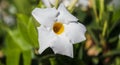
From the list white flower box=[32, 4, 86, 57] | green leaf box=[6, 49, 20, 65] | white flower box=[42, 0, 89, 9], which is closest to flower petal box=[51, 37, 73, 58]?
white flower box=[32, 4, 86, 57]

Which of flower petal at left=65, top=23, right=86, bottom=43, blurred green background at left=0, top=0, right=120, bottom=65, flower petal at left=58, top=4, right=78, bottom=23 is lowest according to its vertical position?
blurred green background at left=0, top=0, right=120, bottom=65

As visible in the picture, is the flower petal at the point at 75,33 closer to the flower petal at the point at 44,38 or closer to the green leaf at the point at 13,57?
the flower petal at the point at 44,38

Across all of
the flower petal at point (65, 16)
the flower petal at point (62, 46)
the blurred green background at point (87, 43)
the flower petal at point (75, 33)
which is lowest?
the blurred green background at point (87, 43)

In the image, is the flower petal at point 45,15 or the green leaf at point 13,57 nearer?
the flower petal at point 45,15

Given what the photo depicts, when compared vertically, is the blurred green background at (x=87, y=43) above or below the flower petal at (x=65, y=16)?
below

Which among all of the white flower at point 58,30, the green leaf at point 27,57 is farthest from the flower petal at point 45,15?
the green leaf at point 27,57

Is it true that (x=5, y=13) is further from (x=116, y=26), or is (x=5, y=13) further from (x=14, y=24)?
(x=116, y=26)

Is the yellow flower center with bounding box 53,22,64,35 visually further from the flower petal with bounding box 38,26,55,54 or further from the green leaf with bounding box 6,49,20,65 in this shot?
the green leaf with bounding box 6,49,20,65
